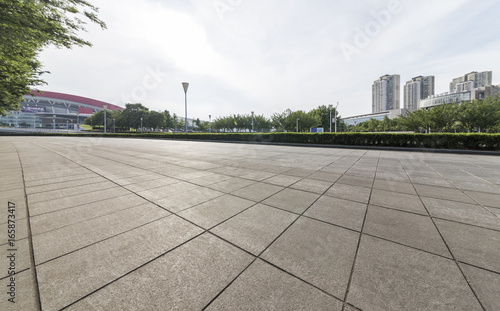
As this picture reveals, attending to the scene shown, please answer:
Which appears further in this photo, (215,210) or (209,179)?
(209,179)

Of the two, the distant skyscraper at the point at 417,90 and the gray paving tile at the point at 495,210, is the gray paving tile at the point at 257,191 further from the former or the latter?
the distant skyscraper at the point at 417,90

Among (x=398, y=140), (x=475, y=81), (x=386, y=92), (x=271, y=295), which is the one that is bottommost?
(x=271, y=295)

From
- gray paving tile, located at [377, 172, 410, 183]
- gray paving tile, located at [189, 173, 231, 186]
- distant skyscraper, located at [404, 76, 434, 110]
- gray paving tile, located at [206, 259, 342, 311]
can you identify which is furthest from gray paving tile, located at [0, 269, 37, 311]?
distant skyscraper, located at [404, 76, 434, 110]

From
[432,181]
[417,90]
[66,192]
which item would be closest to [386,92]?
[417,90]

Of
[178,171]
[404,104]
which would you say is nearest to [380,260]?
[178,171]

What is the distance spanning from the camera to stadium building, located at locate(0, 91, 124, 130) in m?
90.1

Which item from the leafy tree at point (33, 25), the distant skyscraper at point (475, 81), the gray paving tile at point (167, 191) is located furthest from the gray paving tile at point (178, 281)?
the distant skyscraper at point (475, 81)

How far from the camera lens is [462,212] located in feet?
11.1

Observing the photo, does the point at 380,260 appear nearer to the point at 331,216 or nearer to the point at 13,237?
the point at 331,216

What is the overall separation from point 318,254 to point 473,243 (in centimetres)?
203

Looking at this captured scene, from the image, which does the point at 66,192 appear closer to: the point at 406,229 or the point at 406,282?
the point at 406,282

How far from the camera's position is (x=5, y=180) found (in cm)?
535

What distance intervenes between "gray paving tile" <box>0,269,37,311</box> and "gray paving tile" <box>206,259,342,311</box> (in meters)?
1.42

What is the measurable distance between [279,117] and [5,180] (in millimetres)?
48141
